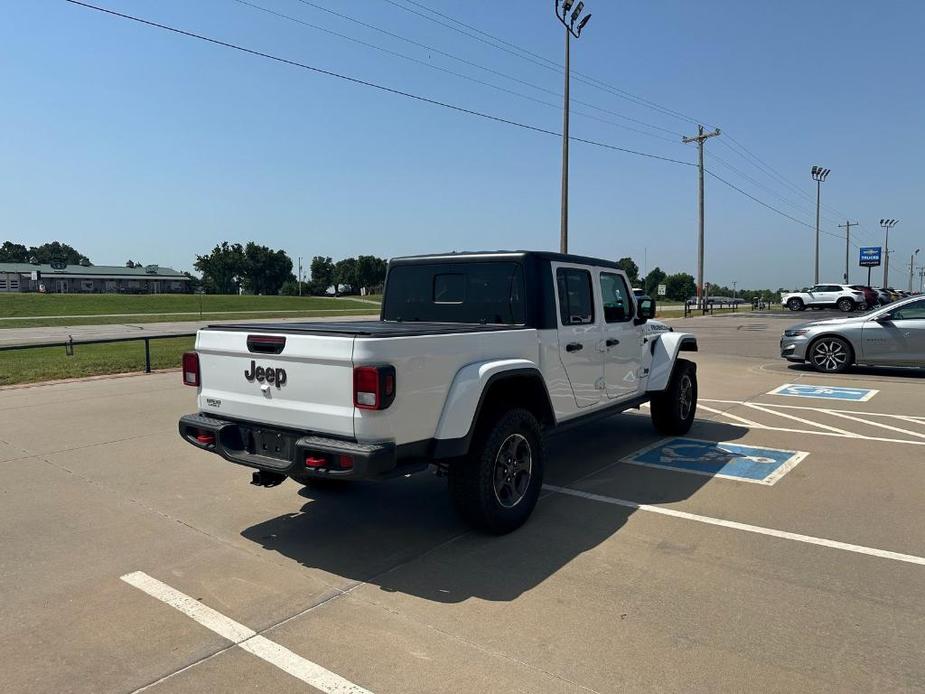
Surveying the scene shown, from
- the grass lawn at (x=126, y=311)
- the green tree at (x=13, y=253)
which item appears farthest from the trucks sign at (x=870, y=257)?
the green tree at (x=13, y=253)

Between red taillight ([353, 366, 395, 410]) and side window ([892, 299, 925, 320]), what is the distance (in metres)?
12.0

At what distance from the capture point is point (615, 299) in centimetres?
624

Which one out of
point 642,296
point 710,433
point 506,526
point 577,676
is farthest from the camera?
point 710,433

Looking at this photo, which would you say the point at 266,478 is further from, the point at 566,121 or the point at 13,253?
the point at 13,253

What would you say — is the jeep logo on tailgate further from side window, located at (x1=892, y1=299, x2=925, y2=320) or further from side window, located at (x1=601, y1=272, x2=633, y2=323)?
side window, located at (x1=892, y1=299, x2=925, y2=320)

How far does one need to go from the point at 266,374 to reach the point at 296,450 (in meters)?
0.63

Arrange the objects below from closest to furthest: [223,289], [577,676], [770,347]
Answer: [577,676]
[770,347]
[223,289]

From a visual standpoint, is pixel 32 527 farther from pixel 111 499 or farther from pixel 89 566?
pixel 89 566

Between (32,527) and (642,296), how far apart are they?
5704mm

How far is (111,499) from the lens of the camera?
5371 mm

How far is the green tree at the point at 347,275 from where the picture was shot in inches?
4946

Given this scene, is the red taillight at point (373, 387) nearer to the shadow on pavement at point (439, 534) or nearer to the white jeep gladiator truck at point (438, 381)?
the white jeep gladiator truck at point (438, 381)

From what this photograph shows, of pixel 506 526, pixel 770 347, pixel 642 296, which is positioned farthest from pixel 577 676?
pixel 770 347

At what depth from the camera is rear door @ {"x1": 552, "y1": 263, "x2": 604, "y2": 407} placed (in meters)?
5.27
